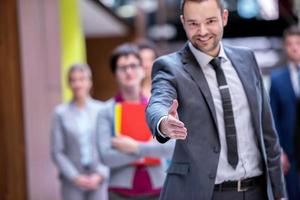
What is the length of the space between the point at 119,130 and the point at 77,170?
1.29 m

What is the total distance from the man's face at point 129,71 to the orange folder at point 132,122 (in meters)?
0.17

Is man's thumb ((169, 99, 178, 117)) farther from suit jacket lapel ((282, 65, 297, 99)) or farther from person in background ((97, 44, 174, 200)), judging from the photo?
suit jacket lapel ((282, 65, 297, 99))

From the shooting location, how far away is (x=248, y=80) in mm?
2152

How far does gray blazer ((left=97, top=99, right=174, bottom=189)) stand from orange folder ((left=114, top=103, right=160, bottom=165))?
0.14ft

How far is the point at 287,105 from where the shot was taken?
4.30m

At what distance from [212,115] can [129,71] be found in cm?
143

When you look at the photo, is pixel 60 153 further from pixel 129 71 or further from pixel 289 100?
pixel 289 100

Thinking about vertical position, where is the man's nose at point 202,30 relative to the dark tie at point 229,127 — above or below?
above

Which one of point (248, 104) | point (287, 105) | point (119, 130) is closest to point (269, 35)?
point (287, 105)

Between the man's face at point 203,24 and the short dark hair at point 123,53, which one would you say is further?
the short dark hair at point 123,53

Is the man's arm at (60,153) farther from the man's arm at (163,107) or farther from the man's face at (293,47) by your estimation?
the man's arm at (163,107)

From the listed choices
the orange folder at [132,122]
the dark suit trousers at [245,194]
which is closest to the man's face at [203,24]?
the dark suit trousers at [245,194]

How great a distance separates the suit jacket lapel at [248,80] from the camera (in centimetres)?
212

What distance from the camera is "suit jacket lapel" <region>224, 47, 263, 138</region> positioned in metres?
2.12
